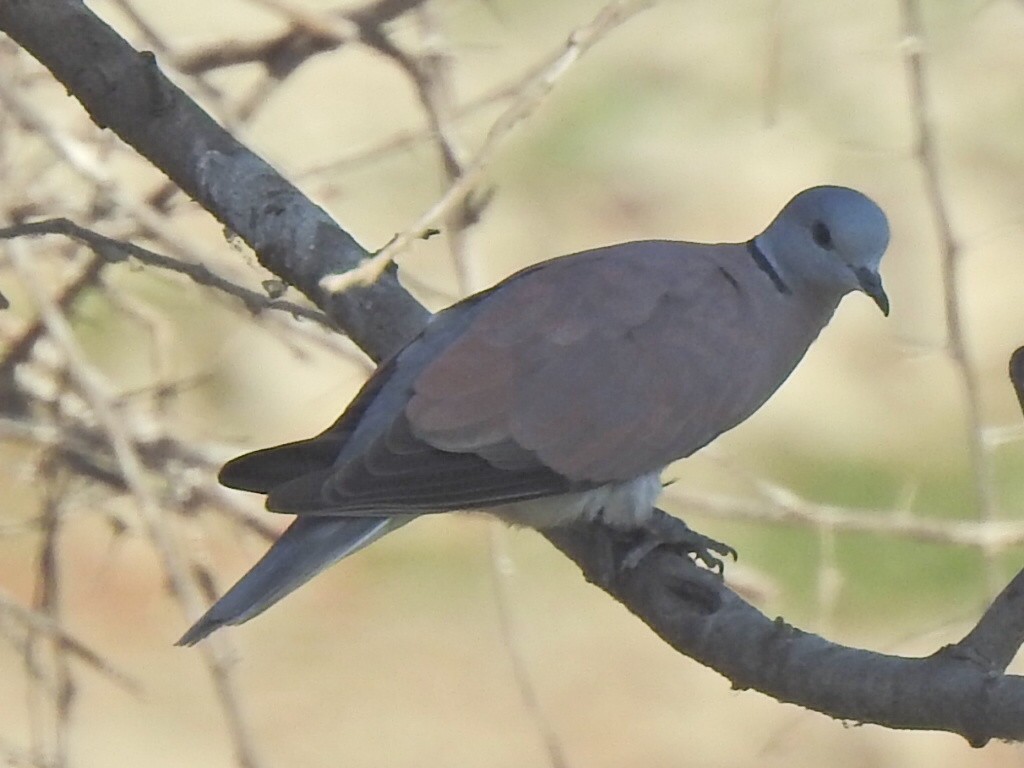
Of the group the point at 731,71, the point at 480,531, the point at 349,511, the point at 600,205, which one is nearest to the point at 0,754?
the point at 349,511

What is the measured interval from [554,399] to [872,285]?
547 millimetres

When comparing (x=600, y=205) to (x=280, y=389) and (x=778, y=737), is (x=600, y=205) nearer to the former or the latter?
(x=280, y=389)

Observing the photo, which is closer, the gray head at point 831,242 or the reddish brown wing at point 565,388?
the reddish brown wing at point 565,388

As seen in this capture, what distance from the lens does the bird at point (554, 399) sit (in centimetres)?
220

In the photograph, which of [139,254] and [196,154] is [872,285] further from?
[139,254]

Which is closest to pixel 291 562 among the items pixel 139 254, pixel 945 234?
pixel 139 254

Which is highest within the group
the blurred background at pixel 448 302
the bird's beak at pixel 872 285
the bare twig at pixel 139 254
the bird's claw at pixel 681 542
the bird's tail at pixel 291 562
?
the blurred background at pixel 448 302

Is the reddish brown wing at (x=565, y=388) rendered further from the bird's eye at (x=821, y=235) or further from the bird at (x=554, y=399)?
the bird's eye at (x=821, y=235)

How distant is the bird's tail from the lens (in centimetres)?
198

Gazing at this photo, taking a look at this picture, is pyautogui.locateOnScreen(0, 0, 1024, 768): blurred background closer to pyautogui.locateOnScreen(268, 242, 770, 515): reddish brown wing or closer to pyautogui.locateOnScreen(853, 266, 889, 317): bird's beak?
pyautogui.locateOnScreen(853, 266, 889, 317): bird's beak

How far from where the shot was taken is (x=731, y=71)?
25.1 feet

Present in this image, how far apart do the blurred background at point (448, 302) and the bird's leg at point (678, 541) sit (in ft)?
0.93

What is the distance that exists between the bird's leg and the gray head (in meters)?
0.43

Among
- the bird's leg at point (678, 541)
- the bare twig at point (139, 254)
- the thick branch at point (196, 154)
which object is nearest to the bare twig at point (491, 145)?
the bare twig at point (139, 254)
